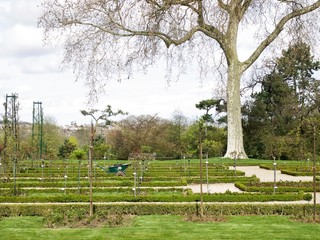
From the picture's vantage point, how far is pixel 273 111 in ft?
94.7

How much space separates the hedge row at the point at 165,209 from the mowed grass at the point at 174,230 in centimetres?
44

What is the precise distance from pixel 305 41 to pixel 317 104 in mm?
7966

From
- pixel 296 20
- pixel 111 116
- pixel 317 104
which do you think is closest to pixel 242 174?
pixel 296 20

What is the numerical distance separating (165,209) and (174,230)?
1.59 meters

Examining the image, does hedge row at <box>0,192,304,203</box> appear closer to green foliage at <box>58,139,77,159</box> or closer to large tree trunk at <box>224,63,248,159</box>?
large tree trunk at <box>224,63,248,159</box>

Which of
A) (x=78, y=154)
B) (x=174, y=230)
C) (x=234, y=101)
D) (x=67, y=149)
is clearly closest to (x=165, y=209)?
(x=174, y=230)

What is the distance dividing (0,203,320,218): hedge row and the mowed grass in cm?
44

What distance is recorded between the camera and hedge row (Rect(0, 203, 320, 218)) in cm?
888

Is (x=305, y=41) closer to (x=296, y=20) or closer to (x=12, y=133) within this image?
(x=296, y=20)

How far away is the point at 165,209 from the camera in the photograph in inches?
358

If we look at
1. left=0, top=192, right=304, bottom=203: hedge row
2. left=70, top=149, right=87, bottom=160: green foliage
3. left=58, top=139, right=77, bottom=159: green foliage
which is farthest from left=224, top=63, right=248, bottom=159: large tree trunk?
left=0, top=192, right=304, bottom=203: hedge row

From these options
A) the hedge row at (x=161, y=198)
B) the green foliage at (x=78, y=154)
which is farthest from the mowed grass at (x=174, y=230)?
the green foliage at (x=78, y=154)

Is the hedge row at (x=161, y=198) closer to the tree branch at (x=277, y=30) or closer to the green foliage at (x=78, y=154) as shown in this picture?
the tree branch at (x=277, y=30)

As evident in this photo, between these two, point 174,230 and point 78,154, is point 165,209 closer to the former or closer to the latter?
point 174,230
